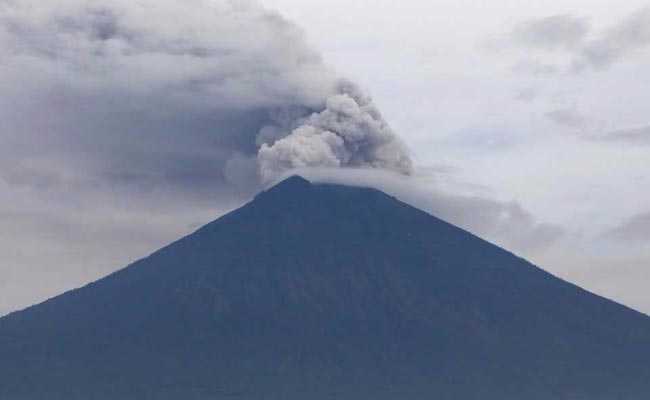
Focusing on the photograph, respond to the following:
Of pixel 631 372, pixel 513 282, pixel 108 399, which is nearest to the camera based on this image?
pixel 108 399

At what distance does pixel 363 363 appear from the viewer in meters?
130

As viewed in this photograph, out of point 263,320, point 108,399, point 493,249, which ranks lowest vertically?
point 108,399

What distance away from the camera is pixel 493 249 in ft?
500

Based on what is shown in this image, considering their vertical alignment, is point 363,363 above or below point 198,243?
below

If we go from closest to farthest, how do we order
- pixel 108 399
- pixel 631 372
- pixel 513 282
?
pixel 108 399 → pixel 631 372 → pixel 513 282

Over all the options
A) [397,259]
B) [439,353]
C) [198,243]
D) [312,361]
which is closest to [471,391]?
[439,353]

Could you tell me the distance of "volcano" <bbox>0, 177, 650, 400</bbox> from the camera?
127 m

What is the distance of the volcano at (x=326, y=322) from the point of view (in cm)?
12731

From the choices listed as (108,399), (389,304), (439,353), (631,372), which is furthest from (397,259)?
(108,399)

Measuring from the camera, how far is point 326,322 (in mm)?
135500

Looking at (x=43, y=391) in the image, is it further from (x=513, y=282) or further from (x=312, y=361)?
(x=513, y=282)

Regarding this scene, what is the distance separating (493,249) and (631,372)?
25.4m

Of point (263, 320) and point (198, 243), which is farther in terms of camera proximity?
point (198, 243)

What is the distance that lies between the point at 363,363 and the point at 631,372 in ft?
88.8
